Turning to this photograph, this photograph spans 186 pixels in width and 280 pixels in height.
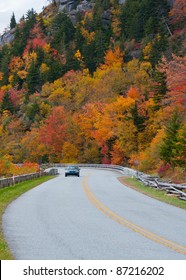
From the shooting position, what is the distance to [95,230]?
14.7m

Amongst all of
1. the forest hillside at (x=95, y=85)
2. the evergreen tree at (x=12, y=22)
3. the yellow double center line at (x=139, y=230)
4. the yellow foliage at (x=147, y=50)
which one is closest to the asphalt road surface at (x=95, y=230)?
the yellow double center line at (x=139, y=230)

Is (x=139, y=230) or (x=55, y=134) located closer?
(x=139, y=230)

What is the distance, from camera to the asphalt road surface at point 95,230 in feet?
36.5

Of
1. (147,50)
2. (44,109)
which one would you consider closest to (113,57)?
(147,50)

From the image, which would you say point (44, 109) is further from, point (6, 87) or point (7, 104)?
point (6, 87)

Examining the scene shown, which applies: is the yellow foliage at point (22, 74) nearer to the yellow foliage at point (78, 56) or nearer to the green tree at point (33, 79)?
the green tree at point (33, 79)

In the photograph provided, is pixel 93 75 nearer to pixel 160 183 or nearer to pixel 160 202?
pixel 160 183

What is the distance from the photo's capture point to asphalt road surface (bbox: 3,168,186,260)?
36.5 feet

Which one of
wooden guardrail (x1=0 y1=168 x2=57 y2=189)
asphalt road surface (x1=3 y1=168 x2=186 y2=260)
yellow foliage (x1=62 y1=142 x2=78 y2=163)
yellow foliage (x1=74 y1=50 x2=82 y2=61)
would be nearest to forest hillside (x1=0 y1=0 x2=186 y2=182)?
yellow foliage (x1=62 y1=142 x2=78 y2=163)

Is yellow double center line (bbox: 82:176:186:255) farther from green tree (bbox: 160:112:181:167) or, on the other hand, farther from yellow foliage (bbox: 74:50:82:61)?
yellow foliage (bbox: 74:50:82:61)

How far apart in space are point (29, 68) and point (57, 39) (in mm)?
17303

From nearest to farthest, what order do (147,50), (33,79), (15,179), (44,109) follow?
1. (15,179)
2. (147,50)
3. (44,109)
4. (33,79)

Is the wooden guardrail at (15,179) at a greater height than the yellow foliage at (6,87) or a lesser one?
lesser
